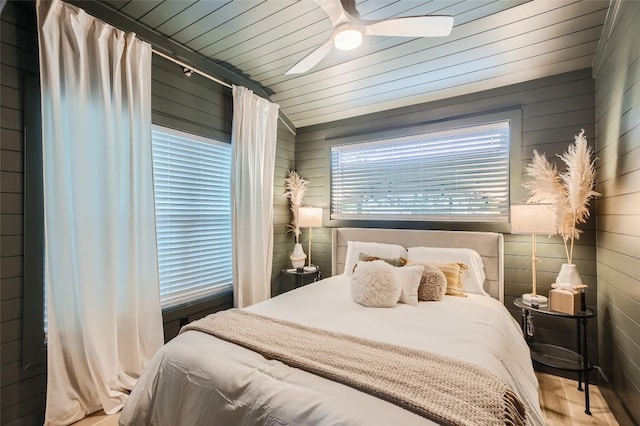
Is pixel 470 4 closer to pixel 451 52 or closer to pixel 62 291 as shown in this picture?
pixel 451 52

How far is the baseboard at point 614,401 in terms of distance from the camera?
70.1 inches

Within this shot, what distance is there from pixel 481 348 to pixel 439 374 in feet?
1.50

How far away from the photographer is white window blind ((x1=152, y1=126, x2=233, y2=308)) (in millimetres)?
2604

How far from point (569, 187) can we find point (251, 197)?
275 cm

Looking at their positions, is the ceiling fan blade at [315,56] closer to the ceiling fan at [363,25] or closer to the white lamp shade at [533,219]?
the ceiling fan at [363,25]

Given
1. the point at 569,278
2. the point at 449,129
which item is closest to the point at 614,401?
the point at 569,278

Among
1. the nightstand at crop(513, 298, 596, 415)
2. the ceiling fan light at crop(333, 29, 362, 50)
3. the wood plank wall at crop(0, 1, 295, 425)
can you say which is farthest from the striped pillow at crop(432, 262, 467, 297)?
the wood plank wall at crop(0, 1, 295, 425)

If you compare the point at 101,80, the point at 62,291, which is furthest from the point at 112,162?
the point at 62,291

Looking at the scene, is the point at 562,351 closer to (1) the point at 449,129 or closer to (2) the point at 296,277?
(1) the point at 449,129

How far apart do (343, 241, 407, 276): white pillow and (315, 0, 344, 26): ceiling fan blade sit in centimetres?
207

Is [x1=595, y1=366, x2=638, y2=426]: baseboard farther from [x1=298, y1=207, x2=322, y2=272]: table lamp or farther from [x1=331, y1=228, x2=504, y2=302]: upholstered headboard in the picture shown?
[x1=298, y1=207, x2=322, y2=272]: table lamp

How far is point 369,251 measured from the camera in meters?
3.12

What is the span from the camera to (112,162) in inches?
82.3

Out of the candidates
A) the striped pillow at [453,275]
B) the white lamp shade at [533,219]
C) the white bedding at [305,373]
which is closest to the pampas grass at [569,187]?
the white lamp shade at [533,219]
